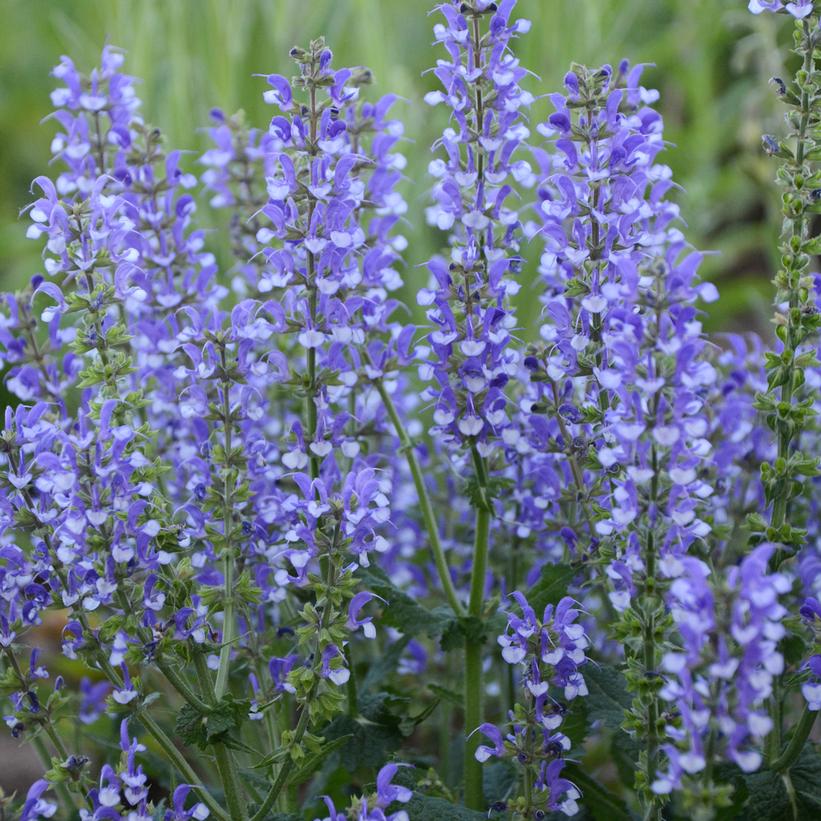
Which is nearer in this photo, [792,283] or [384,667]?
[792,283]

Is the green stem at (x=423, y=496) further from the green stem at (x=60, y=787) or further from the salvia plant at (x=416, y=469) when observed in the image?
the green stem at (x=60, y=787)

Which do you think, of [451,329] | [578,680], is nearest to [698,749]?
[578,680]

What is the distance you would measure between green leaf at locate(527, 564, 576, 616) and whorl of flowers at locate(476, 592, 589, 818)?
178mm

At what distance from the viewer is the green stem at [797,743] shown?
2.04 metres

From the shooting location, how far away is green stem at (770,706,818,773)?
2.04 metres


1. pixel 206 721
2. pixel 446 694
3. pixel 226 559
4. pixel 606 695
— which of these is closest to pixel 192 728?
pixel 206 721

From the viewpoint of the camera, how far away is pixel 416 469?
2398 mm

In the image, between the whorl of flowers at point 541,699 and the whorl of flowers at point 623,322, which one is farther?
the whorl of flowers at point 541,699

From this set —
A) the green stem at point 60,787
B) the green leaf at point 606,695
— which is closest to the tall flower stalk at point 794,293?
the green leaf at point 606,695

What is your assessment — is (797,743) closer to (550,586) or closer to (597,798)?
(597,798)

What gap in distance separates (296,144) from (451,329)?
0.45 meters

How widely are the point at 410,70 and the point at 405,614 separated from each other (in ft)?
20.4

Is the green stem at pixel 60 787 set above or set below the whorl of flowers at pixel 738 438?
below

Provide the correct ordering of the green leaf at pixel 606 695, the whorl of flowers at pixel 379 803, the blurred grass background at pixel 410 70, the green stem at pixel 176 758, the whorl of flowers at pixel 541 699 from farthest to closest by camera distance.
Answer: the blurred grass background at pixel 410 70
the green leaf at pixel 606 695
the green stem at pixel 176 758
the whorl of flowers at pixel 541 699
the whorl of flowers at pixel 379 803
